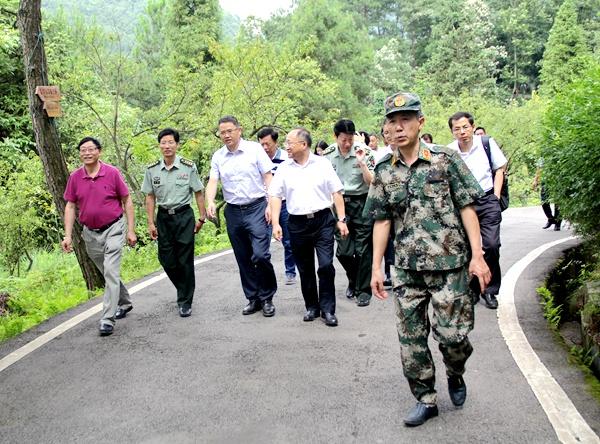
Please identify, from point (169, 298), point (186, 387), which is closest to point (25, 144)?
point (169, 298)

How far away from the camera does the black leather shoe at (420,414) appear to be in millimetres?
3637

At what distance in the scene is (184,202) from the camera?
21.6 feet

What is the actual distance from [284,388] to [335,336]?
127 centimetres

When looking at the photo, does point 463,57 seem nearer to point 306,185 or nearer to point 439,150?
point 306,185

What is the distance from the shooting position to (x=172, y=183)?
6.55 metres

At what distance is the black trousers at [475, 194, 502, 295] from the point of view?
6379 mm

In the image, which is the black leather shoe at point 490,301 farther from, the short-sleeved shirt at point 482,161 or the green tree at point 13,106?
the green tree at point 13,106

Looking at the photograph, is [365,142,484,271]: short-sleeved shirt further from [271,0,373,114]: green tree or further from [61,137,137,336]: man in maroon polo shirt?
[271,0,373,114]: green tree

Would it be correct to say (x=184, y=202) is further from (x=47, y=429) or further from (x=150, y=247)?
(x=150, y=247)

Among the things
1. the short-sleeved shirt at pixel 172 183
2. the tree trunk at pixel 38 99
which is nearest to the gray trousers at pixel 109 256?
the short-sleeved shirt at pixel 172 183

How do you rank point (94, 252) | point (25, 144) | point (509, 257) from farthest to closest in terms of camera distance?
point (25, 144) < point (509, 257) < point (94, 252)

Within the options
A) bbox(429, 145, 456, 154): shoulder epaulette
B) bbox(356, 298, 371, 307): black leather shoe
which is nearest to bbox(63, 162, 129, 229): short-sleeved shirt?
bbox(356, 298, 371, 307): black leather shoe

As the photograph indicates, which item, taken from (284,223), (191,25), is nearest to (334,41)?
(191,25)

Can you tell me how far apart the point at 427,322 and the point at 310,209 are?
2.32m
